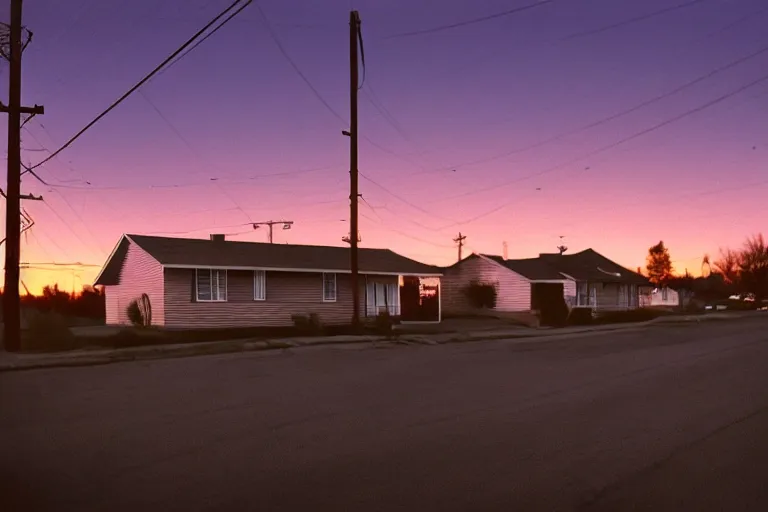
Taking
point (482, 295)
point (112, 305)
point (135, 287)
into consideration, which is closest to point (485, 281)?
point (482, 295)

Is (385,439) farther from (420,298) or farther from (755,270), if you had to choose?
(755,270)

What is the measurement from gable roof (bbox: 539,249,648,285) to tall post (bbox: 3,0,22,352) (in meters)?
39.3

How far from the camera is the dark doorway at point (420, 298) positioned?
42.6 metres

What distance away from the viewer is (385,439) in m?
8.63

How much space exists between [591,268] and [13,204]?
1868 inches

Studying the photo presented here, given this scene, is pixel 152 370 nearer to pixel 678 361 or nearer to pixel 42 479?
pixel 42 479

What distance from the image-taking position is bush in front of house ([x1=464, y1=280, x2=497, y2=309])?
51344mm

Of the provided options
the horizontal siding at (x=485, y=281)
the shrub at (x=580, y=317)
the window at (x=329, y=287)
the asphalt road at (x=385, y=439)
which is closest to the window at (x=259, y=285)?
the window at (x=329, y=287)

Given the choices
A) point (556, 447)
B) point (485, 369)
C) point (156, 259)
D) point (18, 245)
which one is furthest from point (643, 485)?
point (156, 259)

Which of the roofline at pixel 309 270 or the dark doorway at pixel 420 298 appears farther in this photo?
the dark doorway at pixel 420 298

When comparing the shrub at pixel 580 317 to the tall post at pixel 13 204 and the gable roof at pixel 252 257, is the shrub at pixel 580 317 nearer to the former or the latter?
the gable roof at pixel 252 257

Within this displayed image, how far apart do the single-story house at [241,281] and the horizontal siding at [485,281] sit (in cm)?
1000

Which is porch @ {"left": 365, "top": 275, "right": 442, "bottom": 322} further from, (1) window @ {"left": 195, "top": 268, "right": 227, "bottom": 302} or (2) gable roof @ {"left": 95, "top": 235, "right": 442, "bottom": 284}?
(1) window @ {"left": 195, "top": 268, "right": 227, "bottom": 302}

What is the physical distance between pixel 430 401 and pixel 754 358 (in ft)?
40.0
